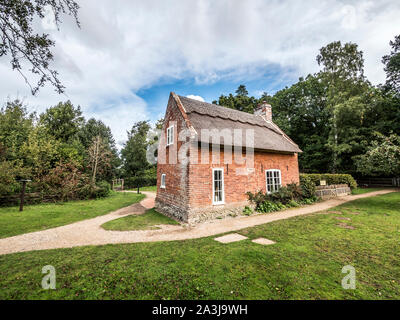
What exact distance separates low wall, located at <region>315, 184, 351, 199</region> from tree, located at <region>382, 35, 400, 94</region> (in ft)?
63.5

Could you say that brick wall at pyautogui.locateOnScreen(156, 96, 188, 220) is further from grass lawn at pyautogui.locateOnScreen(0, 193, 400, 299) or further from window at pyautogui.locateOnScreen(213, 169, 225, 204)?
grass lawn at pyautogui.locateOnScreen(0, 193, 400, 299)

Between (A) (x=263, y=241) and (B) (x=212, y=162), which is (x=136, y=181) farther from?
(A) (x=263, y=241)

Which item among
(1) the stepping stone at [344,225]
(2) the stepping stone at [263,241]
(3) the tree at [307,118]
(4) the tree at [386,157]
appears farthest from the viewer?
(3) the tree at [307,118]

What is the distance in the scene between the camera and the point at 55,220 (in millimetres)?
9016

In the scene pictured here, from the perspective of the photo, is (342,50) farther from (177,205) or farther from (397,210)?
(177,205)

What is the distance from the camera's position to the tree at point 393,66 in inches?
902

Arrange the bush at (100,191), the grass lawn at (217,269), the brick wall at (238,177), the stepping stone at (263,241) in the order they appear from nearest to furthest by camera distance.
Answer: the grass lawn at (217,269) → the stepping stone at (263,241) → the brick wall at (238,177) → the bush at (100,191)

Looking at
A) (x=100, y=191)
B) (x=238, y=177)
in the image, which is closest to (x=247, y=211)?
(x=238, y=177)

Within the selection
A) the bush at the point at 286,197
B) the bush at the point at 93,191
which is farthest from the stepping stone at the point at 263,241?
the bush at the point at 93,191

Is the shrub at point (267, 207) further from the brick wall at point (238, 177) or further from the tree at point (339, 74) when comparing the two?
the tree at point (339, 74)

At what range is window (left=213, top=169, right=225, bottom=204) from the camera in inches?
375

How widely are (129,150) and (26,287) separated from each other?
113 ft

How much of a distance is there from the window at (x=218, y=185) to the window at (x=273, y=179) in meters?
3.75

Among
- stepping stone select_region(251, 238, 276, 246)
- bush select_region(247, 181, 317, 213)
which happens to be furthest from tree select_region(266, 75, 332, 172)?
stepping stone select_region(251, 238, 276, 246)
